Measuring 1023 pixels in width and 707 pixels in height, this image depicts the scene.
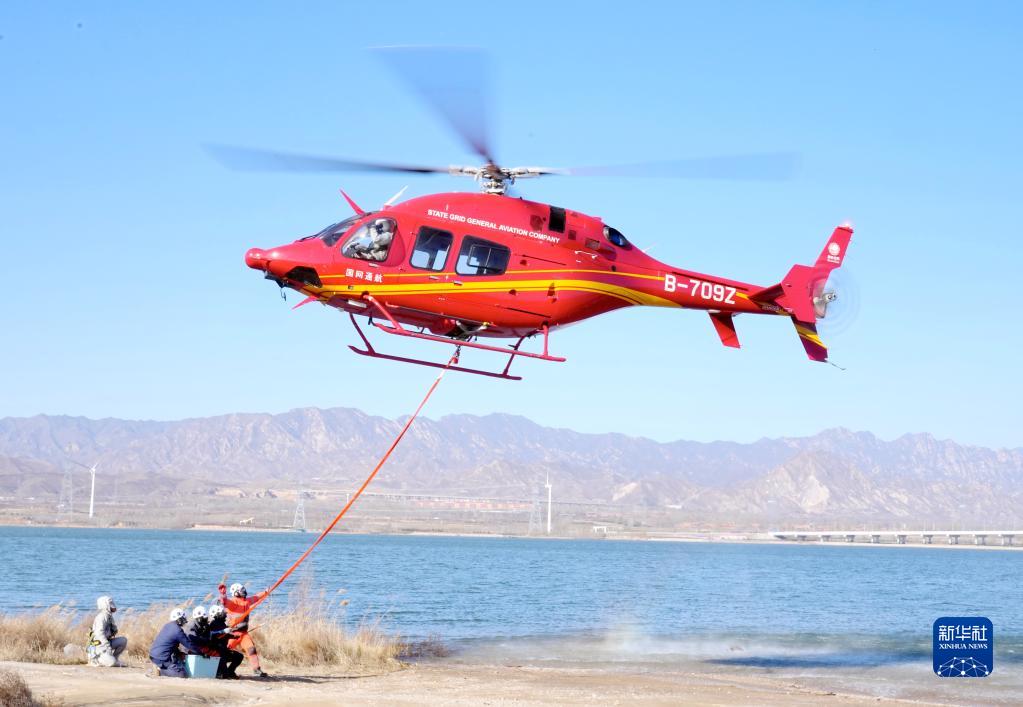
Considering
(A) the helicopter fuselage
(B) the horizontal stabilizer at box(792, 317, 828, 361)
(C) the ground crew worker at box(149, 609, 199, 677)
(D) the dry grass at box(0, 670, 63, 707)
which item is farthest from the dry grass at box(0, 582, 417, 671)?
(B) the horizontal stabilizer at box(792, 317, 828, 361)

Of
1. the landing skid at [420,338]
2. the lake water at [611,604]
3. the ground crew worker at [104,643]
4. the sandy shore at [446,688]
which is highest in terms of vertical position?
the landing skid at [420,338]

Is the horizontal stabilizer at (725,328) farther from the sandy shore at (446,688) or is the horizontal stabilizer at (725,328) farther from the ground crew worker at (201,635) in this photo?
the ground crew worker at (201,635)

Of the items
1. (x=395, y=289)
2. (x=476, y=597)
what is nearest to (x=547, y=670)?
(x=395, y=289)

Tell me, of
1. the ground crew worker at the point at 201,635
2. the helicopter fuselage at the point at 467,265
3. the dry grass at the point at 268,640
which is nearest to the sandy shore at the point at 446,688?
the ground crew worker at the point at 201,635

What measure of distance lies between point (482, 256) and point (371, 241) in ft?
5.99

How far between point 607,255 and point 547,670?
1028 cm

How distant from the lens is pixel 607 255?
20.2m

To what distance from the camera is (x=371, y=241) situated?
18422 millimetres

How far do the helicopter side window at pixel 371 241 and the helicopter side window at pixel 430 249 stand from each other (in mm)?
431

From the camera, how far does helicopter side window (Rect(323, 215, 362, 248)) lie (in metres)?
18.5

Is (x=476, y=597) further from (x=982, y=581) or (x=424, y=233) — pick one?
(x=982, y=581)

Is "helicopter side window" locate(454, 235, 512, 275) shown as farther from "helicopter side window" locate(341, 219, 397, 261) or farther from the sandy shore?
the sandy shore

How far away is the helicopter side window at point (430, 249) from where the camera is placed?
1864 centimetres

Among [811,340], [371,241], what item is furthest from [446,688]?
[811,340]
